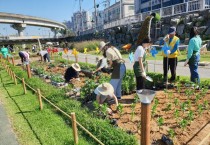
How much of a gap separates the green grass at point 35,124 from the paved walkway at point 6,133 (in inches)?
4.4

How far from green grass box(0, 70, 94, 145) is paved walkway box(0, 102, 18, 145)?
112 millimetres

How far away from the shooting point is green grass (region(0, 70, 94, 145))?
4.96 m

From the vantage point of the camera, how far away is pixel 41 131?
17.7 feet

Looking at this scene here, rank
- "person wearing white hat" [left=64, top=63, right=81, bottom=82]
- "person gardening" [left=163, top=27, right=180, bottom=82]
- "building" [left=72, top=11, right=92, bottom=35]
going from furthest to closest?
"building" [left=72, top=11, right=92, bottom=35], "person wearing white hat" [left=64, top=63, right=81, bottom=82], "person gardening" [left=163, top=27, right=180, bottom=82]

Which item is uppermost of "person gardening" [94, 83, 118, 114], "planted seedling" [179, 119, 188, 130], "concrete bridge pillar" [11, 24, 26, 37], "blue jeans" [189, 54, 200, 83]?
"concrete bridge pillar" [11, 24, 26, 37]

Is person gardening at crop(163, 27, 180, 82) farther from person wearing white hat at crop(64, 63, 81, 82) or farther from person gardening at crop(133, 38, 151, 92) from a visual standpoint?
person wearing white hat at crop(64, 63, 81, 82)

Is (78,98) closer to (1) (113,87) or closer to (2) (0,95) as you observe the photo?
(1) (113,87)

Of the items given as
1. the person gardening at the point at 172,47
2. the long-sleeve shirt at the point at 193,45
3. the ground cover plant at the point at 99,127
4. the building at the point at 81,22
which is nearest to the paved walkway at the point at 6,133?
the ground cover plant at the point at 99,127

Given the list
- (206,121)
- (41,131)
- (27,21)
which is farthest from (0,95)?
(27,21)

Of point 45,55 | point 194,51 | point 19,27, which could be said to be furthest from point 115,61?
point 19,27

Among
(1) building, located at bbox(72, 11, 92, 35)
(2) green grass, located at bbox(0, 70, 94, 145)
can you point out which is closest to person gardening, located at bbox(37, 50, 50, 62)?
(2) green grass, located at bbox(0, 70, 94, 145)

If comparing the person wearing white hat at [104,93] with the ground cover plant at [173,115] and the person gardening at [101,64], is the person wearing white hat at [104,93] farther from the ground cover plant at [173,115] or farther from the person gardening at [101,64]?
the person gardening at [101,64]

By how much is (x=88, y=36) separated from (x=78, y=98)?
1475 inches

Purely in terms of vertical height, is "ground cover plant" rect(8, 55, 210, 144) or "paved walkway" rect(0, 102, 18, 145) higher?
"ground cover plant" rect(8, 55, 210, 144)
